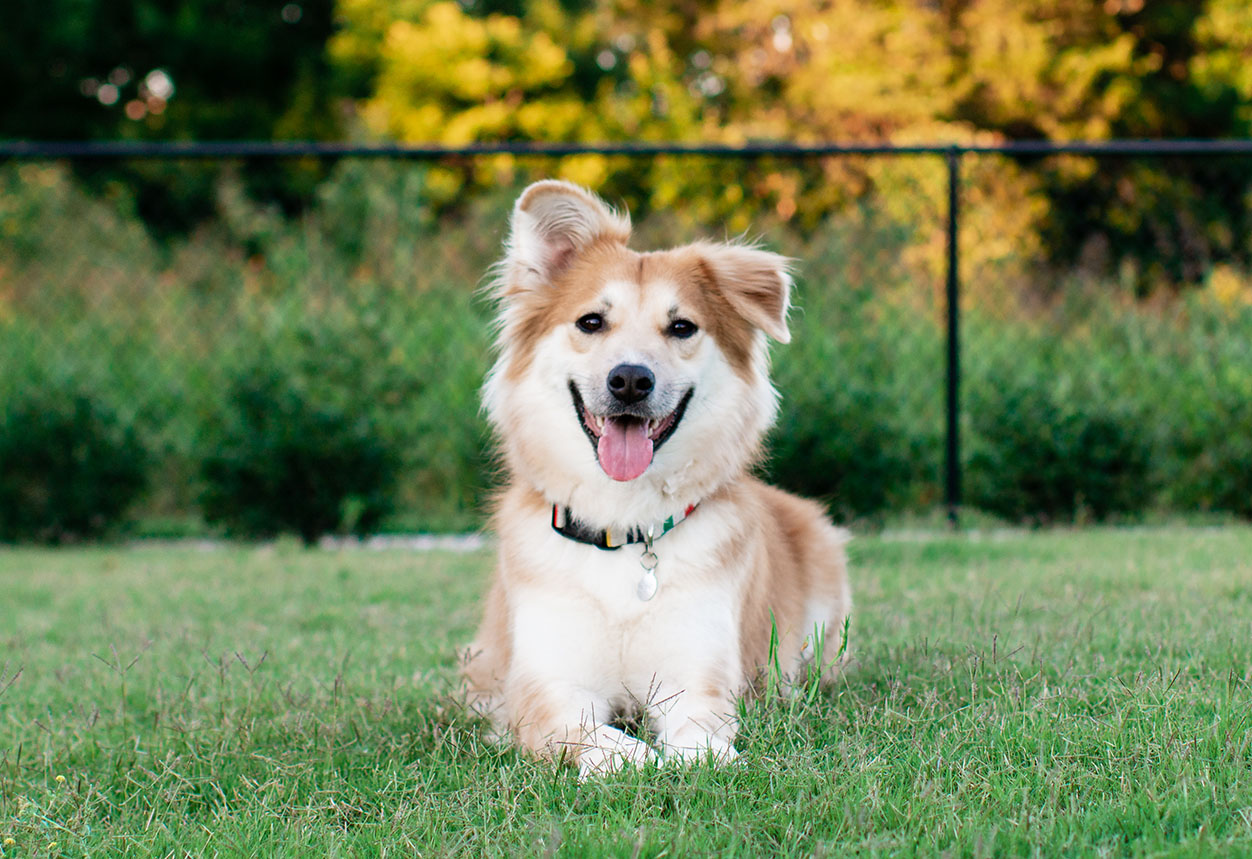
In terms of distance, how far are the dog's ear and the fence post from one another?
3632 mm

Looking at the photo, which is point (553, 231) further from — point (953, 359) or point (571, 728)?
point (953, 359)

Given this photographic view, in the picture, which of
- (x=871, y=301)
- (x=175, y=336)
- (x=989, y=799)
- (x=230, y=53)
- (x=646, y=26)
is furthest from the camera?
(x=230, y=53)

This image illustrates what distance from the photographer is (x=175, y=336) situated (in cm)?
836

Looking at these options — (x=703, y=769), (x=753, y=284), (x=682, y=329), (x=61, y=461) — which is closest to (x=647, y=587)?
(x=703, y=769)

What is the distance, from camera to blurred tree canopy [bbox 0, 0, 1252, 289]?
31.9 feet

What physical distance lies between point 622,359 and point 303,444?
4.26 meters

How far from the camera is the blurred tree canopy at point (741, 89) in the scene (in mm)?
9727

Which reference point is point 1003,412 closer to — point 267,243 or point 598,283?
point 598,283

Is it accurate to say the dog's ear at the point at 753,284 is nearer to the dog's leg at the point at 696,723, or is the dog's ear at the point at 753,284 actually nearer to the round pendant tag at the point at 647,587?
the round pendant tag at the point at 647,587

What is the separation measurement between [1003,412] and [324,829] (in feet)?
18.2

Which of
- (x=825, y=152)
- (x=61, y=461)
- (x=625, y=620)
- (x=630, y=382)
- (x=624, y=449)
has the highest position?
(x=825, y=152)

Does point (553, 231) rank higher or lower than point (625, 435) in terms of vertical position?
higher

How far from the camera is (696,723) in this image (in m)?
2.54

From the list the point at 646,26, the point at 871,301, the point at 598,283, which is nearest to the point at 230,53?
the point at 646,26
